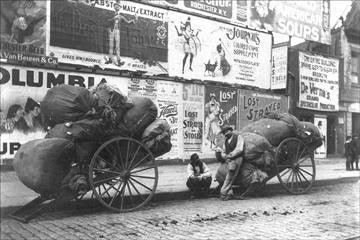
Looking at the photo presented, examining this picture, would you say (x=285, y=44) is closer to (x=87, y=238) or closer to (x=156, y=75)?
(x=156, y=75)

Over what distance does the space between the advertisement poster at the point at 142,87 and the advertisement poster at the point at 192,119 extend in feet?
3.35

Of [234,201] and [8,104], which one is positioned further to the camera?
[8,104]

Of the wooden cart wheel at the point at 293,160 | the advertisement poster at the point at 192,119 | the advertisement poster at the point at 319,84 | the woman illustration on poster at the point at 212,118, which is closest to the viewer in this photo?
the advertisement poster at the point at 319,84

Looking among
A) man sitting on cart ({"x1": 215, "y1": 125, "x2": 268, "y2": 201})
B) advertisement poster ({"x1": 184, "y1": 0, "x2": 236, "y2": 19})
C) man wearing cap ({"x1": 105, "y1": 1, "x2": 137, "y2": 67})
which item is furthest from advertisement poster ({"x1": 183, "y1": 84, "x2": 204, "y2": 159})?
man sitting on cart ({"x1": 215, "y1": 125, "x2": 268, "y2": 201})

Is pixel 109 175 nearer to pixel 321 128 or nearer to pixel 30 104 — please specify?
pixel 30 104

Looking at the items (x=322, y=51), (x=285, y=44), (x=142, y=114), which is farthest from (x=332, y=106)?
(x=142, y=114)

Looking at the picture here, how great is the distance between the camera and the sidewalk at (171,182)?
19.3ft

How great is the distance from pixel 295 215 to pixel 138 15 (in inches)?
250

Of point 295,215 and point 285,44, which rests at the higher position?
point 285,44

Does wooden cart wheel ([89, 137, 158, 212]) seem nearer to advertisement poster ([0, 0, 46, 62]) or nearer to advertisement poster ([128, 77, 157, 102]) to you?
advertisement poster ([0, 0, 46, 62])

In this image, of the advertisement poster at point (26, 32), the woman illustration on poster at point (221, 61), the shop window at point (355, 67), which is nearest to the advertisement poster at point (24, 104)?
the advertisement poster at point (26, 32)

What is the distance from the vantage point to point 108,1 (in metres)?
10.2

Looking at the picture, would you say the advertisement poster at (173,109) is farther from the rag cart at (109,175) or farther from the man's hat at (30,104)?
the rag cart at (109,175)

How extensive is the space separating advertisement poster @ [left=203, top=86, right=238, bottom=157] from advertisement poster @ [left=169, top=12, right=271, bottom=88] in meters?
0.35
